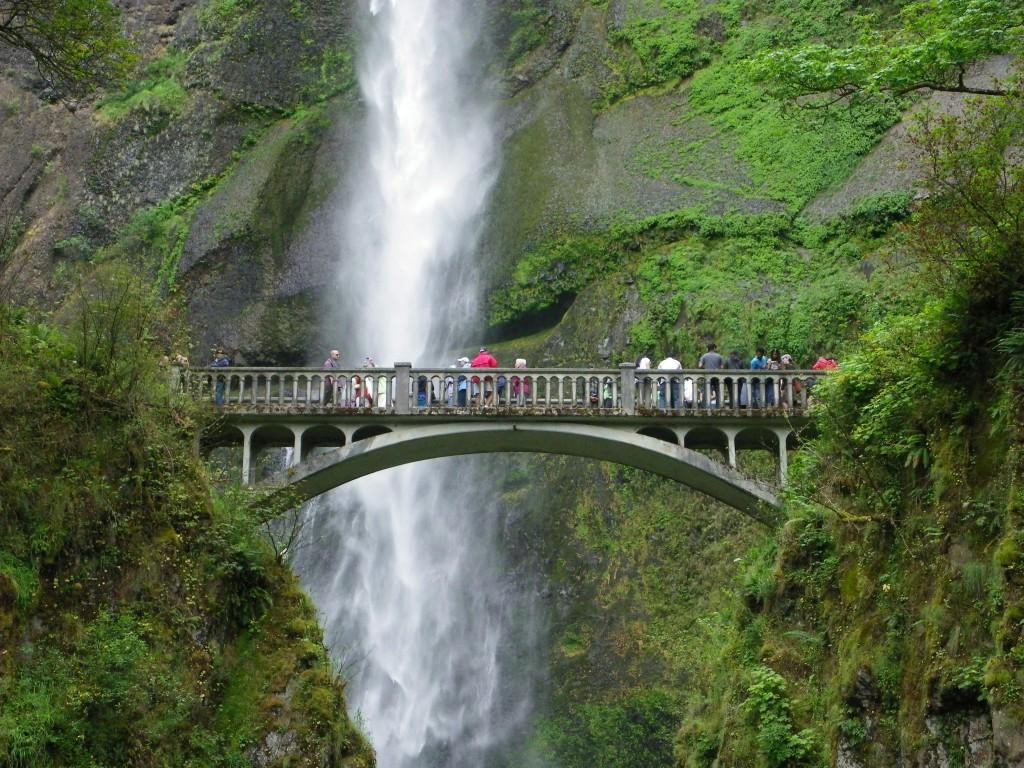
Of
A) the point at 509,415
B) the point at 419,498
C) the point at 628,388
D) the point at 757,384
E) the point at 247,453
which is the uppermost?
Result: the point at 757,384

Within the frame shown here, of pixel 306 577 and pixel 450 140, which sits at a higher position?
pixel 450 140

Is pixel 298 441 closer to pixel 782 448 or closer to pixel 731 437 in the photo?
pixel 731 437

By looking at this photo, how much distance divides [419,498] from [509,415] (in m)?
11.0

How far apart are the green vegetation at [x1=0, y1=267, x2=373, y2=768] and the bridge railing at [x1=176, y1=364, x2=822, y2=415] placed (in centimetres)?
464

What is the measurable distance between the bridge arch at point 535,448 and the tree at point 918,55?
9607 millimetres

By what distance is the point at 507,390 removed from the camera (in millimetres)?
Answer: 24625

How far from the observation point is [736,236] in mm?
35719

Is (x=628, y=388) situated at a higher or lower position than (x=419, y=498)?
higher

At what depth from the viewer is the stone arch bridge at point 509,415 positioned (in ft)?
79.0

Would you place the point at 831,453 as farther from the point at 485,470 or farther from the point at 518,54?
the point at 518,54

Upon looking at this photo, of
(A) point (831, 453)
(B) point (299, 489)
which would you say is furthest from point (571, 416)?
(A) point (831, 453)

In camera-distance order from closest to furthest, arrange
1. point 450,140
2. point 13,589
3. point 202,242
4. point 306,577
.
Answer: point 13,589 < point 306,577 < point 202,242 < point 450,140

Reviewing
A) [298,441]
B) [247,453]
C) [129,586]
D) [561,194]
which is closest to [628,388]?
[298,441]

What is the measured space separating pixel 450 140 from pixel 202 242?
9.16 metres
